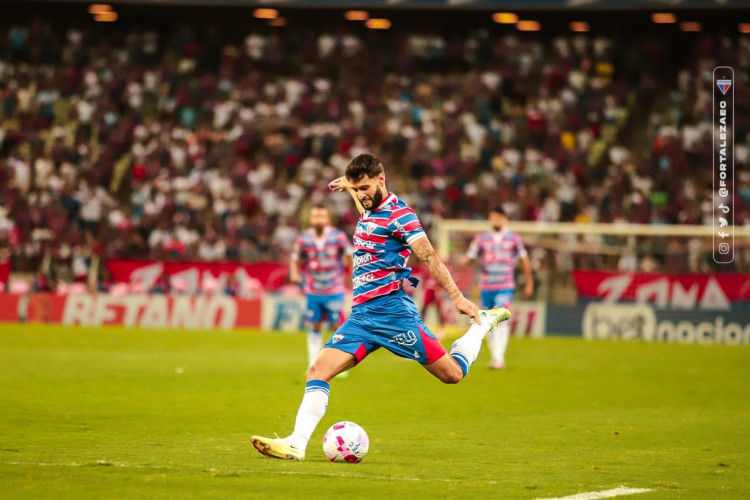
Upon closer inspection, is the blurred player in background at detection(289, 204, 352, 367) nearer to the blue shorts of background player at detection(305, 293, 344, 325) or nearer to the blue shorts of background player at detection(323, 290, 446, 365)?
the blue shorts of background player at detection(305, 293, 344, 325)

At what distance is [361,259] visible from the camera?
8.74 m

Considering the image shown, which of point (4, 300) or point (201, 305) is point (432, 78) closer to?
point (201, 305)

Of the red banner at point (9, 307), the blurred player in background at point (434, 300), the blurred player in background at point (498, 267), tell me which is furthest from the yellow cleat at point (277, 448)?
the red banner at point (9, 307)

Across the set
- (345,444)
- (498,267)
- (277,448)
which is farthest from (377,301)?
(498,267)

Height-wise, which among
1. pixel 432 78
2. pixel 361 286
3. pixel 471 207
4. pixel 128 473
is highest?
pixel 432 78

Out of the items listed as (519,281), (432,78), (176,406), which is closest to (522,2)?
(432,78)

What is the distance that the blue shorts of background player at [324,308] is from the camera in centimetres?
1598

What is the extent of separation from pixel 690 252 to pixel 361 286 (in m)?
18.5

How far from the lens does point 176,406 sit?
12195 millimetres

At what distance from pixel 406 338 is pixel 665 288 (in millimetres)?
17891

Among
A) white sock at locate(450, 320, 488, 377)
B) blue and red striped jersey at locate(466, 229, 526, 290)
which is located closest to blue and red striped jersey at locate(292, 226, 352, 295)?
blue and red striped jersey at locate(466, 229, 526, 290)

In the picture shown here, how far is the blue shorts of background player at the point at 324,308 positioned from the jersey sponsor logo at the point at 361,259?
7.21 meters

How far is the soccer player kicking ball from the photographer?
27.5ft

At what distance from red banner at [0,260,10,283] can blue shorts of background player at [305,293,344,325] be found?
1432cm
